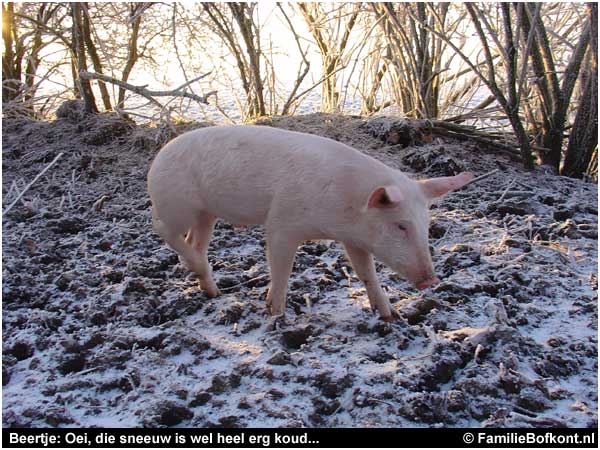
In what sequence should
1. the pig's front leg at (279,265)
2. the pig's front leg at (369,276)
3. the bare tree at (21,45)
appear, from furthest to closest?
1. the bare tree at (21,45)
2. the pig's front leg at (369,276)
3. the pig's front leg at (279,265)

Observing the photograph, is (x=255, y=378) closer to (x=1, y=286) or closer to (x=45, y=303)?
(x=45, y=303)

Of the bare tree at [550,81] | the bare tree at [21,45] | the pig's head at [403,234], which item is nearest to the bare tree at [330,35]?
the bare tree at [550,81]

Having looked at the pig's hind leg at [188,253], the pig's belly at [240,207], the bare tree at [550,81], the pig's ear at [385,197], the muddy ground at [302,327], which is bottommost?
the muddy ground at [302,327]

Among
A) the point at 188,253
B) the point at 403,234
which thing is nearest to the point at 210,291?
the point at 188,253

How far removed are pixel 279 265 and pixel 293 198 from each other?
1.32ft

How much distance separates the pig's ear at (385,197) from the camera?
8.83 ft

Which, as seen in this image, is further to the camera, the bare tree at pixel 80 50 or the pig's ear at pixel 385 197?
the bare tree at pixel 80 50

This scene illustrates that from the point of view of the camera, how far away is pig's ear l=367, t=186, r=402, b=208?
2.69m

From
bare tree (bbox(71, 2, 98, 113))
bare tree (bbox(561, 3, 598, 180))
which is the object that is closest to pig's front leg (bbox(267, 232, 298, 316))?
bare tree (bbox(561, 3, 598, 180))

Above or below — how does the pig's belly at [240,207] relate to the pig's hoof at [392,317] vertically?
above

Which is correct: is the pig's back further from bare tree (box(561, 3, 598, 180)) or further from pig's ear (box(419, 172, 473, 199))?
bare tree (box(561, 3, 598, 180))

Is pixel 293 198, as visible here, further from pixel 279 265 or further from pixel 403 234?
pixel 403 234
